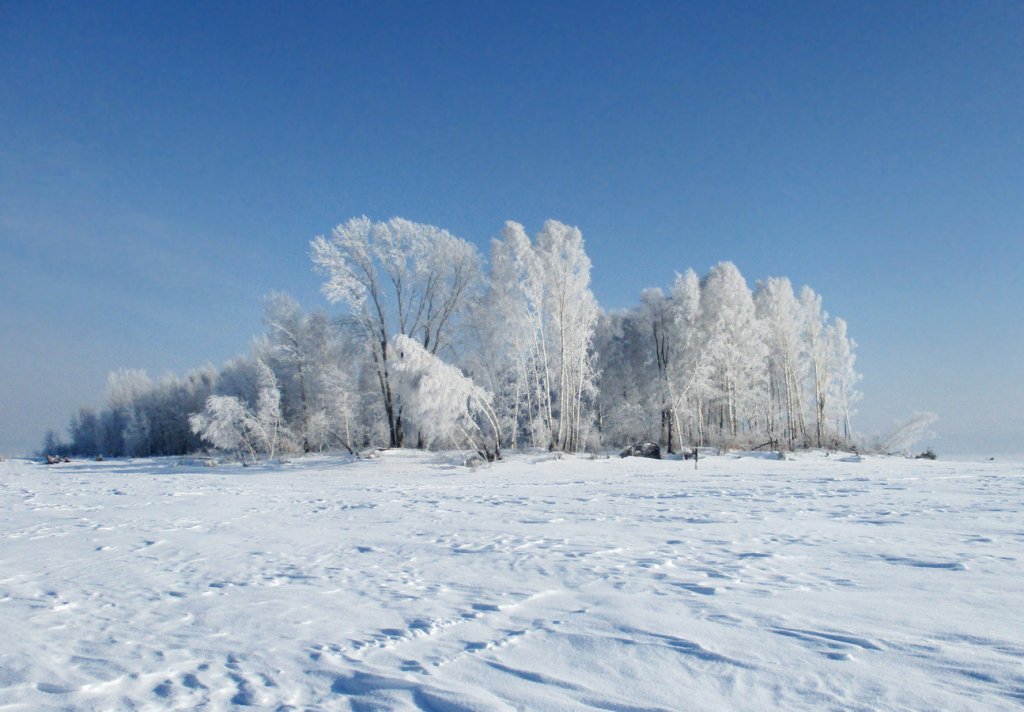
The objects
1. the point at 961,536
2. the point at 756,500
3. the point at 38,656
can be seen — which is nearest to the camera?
the point at 38,656

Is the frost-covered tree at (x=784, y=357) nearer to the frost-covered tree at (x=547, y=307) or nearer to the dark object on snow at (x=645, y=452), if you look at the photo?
the dark object on snow at (x=645, y=452)

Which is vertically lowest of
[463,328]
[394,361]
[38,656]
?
[38,656]

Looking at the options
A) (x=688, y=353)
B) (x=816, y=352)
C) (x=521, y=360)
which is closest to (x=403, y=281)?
(x=521, y=360)

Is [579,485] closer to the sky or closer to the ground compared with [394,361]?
closer to the ground

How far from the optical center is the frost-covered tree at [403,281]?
25938 millimetres

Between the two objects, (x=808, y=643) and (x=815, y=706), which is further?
(x=808, y=643)

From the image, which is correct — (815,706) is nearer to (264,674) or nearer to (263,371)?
(264,674)

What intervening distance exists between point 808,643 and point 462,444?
1958 centimetres

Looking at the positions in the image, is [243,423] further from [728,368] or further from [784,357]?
[784,357]

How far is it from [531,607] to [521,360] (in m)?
20.3

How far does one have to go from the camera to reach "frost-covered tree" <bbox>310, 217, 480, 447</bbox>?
25.9m

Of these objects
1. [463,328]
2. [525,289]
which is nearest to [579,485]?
[525,289]

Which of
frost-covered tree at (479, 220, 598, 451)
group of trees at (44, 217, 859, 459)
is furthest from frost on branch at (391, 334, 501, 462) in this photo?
frost-covered tree at (479, 220, 598, 451)

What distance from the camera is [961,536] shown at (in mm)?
6141
